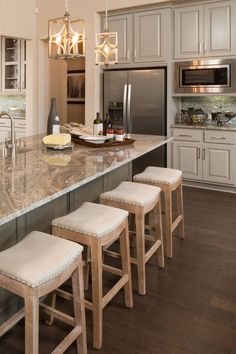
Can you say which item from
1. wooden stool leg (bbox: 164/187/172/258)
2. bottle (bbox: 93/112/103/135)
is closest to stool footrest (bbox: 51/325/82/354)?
wooden stool leg (bbox: 164/187/172/258)

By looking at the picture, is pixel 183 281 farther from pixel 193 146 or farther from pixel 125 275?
pixel 193 146

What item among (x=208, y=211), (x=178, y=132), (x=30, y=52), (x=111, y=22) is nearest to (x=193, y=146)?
(x=178, y=132)

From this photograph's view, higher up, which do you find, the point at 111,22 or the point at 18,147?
the point at 111,22

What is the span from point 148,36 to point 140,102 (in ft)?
3.30

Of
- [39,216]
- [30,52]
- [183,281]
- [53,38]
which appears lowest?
[183,281]

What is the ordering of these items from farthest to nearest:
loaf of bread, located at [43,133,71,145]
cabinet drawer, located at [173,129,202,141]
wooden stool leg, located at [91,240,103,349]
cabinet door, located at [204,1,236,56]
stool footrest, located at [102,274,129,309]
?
cabinet drawer, located at [173,129,202,141] → cabinet door, located at [204,1,236,56] → loaf of bread, located at [43,133,71,145] → stool footrest, located at [102,274,129,309] → wooden stool leg, located at [91,240,103,349]

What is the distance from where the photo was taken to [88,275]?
255cm

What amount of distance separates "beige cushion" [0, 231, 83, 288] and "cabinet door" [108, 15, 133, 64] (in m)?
4.41

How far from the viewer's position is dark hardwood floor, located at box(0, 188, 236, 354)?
1.90 meters

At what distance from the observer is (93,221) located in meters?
1.94

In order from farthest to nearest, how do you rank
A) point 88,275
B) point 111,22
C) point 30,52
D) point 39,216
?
1. point 30,52
2. point 111,22
3. point 88,275
4. point 39,216

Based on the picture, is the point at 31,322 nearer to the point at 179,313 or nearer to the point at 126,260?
the point at 126,260

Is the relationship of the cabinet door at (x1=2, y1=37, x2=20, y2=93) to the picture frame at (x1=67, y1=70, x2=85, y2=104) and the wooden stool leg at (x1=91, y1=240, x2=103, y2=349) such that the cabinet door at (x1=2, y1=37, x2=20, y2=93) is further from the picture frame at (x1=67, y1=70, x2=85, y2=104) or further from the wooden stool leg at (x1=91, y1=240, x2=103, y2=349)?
the wooden stool leg at (x1=91, y1=240, x2=103, y2=349)

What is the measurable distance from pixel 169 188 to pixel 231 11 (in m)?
3.18
